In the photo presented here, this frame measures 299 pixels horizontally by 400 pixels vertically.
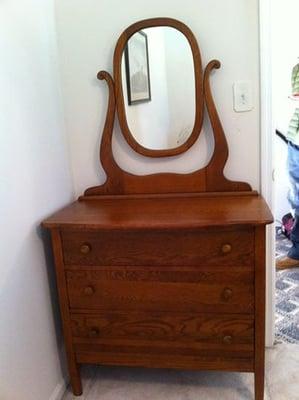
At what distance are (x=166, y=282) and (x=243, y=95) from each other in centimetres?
86

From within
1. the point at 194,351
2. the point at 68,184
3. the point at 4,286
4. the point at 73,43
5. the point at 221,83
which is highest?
the point at 73,43

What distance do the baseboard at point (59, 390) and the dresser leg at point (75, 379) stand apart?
53mm

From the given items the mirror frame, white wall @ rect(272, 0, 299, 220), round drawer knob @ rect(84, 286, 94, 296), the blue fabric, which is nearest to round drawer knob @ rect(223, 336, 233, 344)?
round drawer knob @ rect(84, 286, 94, 296)

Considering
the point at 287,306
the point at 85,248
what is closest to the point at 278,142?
Answer: the point at 287,306

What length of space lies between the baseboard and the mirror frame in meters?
1.09

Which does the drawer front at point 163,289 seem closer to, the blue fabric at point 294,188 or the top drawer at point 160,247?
the top drawer at point 160,247

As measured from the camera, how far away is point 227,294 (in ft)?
4.33

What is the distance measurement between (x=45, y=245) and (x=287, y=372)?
3.99ft

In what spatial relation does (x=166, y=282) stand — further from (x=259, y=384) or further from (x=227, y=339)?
(x=259, y=384)

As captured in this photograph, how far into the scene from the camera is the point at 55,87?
1.61 meters

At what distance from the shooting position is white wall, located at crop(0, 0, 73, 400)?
121cm

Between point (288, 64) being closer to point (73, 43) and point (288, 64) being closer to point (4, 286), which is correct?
point (73, 43)

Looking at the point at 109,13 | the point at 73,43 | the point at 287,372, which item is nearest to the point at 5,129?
the point at 73,43

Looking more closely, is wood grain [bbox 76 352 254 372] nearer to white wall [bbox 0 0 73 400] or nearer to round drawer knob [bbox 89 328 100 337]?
round drawer knob [bbox 89 328 100 337]
